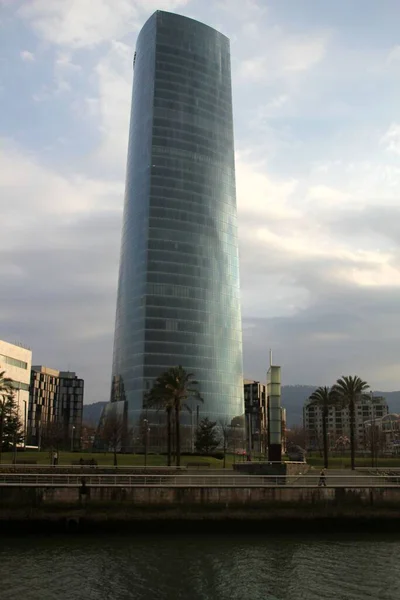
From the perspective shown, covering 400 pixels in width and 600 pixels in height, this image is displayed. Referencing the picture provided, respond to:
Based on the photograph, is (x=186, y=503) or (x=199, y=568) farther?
(x=186, y=503)

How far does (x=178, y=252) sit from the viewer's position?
550ft

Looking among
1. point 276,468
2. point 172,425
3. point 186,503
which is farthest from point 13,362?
point 186,503

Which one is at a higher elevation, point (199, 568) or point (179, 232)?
point (179, 232)

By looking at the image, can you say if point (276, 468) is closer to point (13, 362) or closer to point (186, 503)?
point (186, 503)

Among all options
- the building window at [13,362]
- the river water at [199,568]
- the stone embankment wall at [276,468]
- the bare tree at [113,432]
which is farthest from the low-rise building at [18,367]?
the river water at [199,568]

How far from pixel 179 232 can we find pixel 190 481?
119m

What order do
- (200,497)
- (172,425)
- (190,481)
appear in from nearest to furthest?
(200,497), (190,481), (172,425)

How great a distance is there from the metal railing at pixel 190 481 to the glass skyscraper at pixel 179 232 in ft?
313

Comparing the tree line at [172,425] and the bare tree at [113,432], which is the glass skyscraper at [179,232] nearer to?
the tree line at [172,425]

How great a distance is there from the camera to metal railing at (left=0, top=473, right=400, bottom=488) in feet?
169

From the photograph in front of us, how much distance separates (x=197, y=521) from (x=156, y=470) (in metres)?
15.6

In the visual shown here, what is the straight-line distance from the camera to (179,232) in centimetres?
16925

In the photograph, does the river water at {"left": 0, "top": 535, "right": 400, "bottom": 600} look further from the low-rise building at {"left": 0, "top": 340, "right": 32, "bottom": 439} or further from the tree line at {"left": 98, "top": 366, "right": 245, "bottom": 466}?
the low-rise building at {"left": 0, "top": 340, "right": 32, "bottom": 439}

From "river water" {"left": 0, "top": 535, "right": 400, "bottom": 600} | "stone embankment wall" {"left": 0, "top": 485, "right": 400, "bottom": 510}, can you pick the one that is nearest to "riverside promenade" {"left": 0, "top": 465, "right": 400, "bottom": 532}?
"stone embankment wall" {"left": 0, "top": 485, "right": 400, "bottom": 510}
